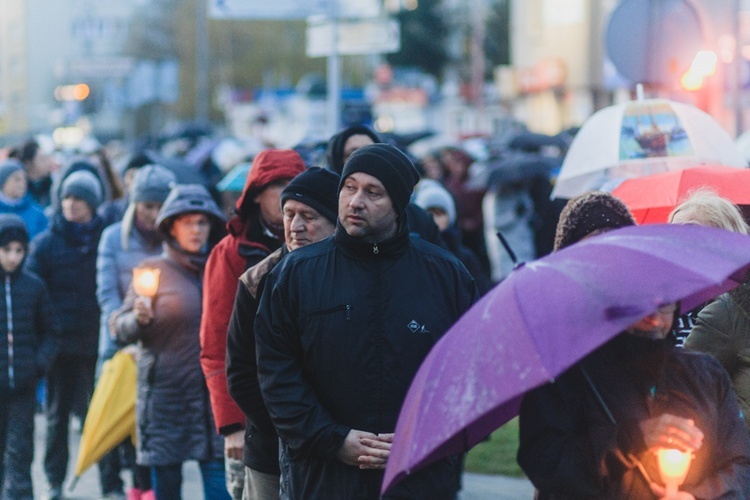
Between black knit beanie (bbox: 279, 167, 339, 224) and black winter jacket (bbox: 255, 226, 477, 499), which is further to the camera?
black knit beanie (bbox: 279, 167, 339, 224)

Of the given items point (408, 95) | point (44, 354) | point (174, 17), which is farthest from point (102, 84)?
point (44, 354)

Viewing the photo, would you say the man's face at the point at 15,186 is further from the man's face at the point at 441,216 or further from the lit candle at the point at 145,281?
the lit candle at the point at 145,281

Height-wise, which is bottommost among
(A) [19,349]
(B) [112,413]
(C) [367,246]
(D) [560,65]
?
(B) [112,413]

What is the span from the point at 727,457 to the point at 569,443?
1.45 ft

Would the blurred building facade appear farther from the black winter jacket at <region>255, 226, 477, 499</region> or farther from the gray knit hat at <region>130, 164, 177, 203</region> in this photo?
the black winter jacket at <region>255, 226, 477, 499</region>

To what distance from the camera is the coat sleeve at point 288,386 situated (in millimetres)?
4387

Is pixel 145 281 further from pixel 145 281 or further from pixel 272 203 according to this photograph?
pixel 272 203

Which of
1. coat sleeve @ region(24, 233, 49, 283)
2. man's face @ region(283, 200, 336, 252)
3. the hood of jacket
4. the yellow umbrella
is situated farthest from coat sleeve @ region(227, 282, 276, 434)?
coat sleeve @ region(24, 233, 49, 283)

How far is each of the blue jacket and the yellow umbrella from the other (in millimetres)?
4059

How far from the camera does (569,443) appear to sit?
148 inches

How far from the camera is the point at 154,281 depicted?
21.9ft

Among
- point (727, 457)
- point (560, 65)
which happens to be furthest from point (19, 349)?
point (560, 65)

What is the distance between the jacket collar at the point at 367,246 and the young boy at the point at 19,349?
13.3ft

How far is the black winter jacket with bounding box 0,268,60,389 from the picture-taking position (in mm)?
7980
